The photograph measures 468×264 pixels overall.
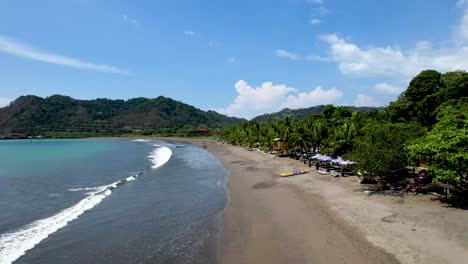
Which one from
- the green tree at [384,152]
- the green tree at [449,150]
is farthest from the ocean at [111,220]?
the green tree at [449,150]

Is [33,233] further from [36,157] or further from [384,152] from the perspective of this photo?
[36,157]

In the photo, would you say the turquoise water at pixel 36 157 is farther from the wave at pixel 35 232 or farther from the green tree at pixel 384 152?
the green tree at pixel 384 152

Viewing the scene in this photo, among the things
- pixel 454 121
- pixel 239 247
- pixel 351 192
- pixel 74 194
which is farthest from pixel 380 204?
pixel 74 194

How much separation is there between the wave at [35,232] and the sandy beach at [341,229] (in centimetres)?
911

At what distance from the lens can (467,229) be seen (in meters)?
13.8

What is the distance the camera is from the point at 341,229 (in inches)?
609

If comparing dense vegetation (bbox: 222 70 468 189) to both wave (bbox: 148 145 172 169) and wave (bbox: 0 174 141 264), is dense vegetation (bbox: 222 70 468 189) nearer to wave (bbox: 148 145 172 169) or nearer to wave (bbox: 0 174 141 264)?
wave (bbox: 0 174 141 264)

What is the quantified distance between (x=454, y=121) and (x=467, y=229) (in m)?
6.83

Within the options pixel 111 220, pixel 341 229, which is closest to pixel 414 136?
pixel 341 229

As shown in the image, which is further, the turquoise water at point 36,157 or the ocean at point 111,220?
the turquoise water at point 36,157

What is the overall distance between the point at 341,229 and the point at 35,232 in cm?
1567

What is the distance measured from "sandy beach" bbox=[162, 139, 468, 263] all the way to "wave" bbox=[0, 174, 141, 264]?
911cm

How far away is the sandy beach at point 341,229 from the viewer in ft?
40.7

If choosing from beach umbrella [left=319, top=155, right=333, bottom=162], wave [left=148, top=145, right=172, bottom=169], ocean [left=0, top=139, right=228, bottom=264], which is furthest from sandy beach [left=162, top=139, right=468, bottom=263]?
wave [left=148, top=145, right=172, bottom=169]
